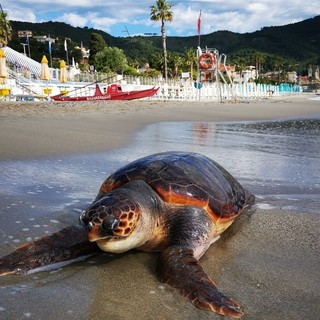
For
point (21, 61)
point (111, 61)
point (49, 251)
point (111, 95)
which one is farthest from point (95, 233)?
point (111, 61)

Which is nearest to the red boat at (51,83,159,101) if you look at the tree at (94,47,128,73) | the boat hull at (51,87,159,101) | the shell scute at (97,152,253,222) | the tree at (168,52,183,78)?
the boat hull at (51,87,159,101)

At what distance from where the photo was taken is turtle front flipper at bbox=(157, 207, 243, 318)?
6.70 ft

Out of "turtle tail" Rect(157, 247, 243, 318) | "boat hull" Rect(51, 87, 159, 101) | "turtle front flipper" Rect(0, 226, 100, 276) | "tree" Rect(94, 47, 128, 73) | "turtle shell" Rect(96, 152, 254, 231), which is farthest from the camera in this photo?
"tree" Rect(94, 47, 128, 73)

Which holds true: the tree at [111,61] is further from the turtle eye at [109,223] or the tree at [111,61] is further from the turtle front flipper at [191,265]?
the turtle eye at [109,223]

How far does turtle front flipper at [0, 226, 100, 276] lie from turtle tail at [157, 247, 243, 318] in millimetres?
574

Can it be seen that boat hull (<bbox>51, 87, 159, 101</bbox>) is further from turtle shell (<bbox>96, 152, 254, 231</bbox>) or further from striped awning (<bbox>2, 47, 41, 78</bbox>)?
striped awning (<bbox>2, 47, 41, 78</bbox>)

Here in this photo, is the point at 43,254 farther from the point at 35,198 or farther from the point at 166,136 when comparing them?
the point at 166,136

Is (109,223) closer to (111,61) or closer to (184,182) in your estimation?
(184,182)

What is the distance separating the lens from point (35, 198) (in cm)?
418

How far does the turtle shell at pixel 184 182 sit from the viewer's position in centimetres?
294

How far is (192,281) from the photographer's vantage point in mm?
2182

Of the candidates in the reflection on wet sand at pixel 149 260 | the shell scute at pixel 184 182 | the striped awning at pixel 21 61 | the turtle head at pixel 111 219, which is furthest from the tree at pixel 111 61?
the turtle head at pixel 111 219

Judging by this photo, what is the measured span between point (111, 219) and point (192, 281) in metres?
0.54

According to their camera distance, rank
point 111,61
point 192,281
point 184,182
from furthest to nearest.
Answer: point 111,61, point 184,182, point 192,281
